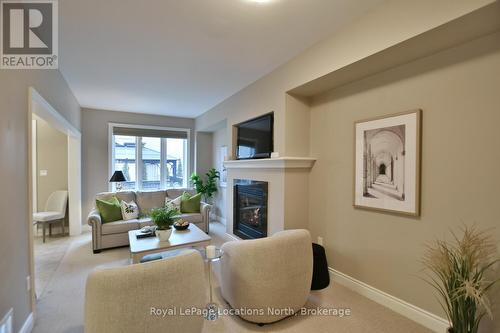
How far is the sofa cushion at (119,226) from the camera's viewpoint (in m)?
3.74

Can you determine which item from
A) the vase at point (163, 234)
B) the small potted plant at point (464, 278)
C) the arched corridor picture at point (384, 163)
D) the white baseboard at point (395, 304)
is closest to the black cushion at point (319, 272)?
the white baseboard at point (395, 304)

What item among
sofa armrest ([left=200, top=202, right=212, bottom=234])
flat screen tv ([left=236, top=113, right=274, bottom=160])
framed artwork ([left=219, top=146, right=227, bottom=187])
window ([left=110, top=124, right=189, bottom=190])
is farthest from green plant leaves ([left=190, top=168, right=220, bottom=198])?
flat screen tv ([left=236, top=113, right=274, bottom=160])

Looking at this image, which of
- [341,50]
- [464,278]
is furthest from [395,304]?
[341,50]

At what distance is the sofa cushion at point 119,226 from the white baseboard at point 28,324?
178 centimetres

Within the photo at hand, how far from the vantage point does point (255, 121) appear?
11.8ft

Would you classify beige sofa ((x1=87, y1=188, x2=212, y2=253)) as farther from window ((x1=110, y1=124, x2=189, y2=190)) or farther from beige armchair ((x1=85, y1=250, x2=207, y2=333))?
beige armchair ((x1=85, y1=250, x2=207, y2=333))

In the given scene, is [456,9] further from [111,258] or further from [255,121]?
[111,258]

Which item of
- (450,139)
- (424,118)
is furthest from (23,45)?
(450,139)

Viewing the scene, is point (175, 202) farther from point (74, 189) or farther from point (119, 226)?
point (74, 189)

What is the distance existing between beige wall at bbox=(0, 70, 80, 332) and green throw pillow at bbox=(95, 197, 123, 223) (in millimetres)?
1935

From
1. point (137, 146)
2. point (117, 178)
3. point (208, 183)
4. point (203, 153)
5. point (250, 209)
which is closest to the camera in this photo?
point (250, 209)

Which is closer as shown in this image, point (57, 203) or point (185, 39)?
point (185, 39)

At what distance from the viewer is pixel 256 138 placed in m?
3.60

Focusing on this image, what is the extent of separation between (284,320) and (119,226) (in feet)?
9.94
